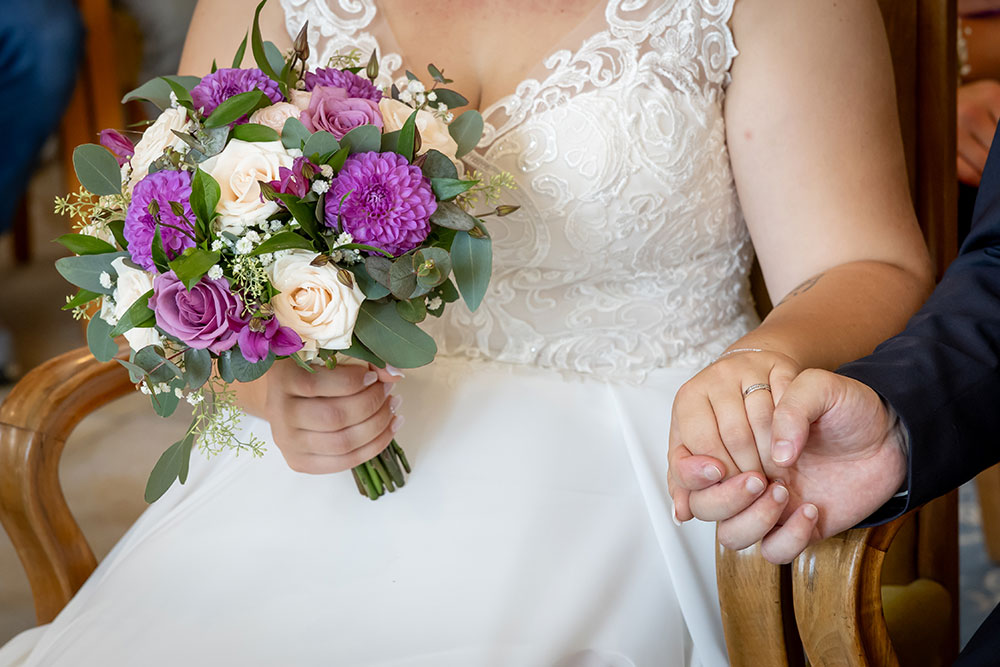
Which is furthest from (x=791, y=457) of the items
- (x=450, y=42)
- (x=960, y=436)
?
(x=450, y=42)

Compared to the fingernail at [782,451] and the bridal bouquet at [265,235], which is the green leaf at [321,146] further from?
the fingernail at [782,451]

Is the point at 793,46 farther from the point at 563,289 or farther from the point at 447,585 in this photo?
the point at 447,585

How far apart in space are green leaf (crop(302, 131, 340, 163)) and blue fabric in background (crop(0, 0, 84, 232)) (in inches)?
112

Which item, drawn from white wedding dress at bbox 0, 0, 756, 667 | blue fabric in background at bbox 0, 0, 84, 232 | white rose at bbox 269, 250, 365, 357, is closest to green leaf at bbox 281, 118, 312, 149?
white rose at bbox 269, 250, 365, 357

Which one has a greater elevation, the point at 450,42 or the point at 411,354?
the point at 450,42

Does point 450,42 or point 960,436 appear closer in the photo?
point 960,436

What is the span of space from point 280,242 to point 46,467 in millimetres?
588

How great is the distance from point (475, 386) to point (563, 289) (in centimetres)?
18

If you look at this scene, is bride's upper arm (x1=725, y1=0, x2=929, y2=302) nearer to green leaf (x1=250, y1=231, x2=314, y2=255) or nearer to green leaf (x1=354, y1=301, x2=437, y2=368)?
green leaf (x1=354, y1=301, x2=437, y2=368)

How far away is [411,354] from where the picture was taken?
33.8 inches

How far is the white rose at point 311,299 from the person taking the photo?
2.60 feet

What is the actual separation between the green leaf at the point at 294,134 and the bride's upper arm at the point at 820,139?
58 centimetres

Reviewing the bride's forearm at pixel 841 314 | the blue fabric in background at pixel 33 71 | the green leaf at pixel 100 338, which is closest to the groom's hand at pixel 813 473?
the bride's forearm at pixel 841 314

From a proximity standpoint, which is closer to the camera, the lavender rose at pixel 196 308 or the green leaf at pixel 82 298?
the lavender rose at pixel 196 308
